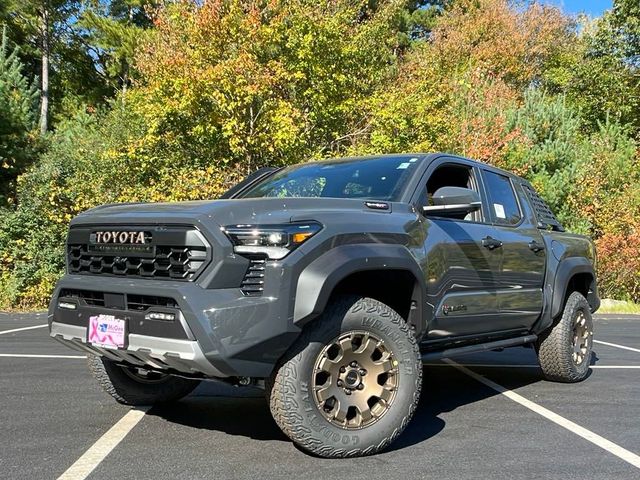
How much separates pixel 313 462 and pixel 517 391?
2743 millimetres

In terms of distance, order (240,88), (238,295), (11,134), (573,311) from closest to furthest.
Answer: (238,295), (573,311), (240,88), (11,134)

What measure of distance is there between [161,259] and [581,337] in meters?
4.48

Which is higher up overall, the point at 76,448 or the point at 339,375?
the point at 339,375

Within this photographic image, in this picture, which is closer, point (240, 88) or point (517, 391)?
point (517, 391)

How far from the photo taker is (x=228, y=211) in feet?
11.1

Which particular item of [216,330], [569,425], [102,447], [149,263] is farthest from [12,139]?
[569,425]

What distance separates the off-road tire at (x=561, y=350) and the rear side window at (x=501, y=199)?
1.14 meters

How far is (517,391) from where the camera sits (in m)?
5.59

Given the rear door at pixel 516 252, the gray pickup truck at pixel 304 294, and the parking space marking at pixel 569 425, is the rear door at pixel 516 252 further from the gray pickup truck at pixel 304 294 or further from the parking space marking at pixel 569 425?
the parking space marking at pixel 569 425

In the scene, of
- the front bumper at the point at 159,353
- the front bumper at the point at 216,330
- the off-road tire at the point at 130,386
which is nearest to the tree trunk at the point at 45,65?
the off-road tire at the point at 130,386

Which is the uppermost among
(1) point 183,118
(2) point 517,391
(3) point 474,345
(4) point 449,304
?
(1) point 183,118

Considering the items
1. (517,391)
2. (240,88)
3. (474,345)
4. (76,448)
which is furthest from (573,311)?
(240,88)

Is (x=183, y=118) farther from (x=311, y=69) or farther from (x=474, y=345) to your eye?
(x=474, y=345)

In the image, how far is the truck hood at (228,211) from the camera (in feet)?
11.1
